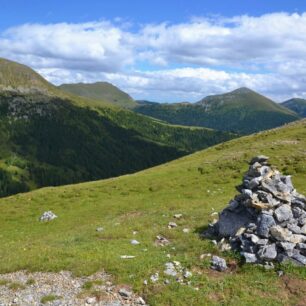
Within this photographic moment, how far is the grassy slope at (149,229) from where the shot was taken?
23.4 m

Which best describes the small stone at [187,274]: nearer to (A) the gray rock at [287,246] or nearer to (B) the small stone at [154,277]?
(B) the small stone at [154,277]

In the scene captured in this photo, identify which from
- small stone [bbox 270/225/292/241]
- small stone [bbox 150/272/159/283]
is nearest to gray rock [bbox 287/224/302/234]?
small stone [bbox 270/225/292/241]

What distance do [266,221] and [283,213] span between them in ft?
5.69

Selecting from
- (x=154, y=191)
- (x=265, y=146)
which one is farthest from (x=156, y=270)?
(x=265, y=146)

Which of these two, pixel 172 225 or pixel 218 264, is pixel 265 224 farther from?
pixel 172 225

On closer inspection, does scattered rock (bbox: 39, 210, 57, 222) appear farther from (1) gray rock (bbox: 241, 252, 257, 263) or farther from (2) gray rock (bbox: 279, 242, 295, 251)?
(2) gray rock (bbox: 279, 242, 295, 251)

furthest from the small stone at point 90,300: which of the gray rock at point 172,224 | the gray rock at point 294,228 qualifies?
the gray rock at point 172,224

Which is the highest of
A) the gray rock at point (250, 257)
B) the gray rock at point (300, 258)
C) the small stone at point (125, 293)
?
the gray rock at point (300, 258)

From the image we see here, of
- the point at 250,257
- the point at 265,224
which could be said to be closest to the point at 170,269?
the point at 250,257

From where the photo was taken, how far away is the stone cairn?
84.0 ft

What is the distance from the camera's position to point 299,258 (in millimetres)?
25203

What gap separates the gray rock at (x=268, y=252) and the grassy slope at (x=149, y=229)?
2.73 feet

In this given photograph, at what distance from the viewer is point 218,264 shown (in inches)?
1003

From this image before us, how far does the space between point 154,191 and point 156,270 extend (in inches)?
1368
